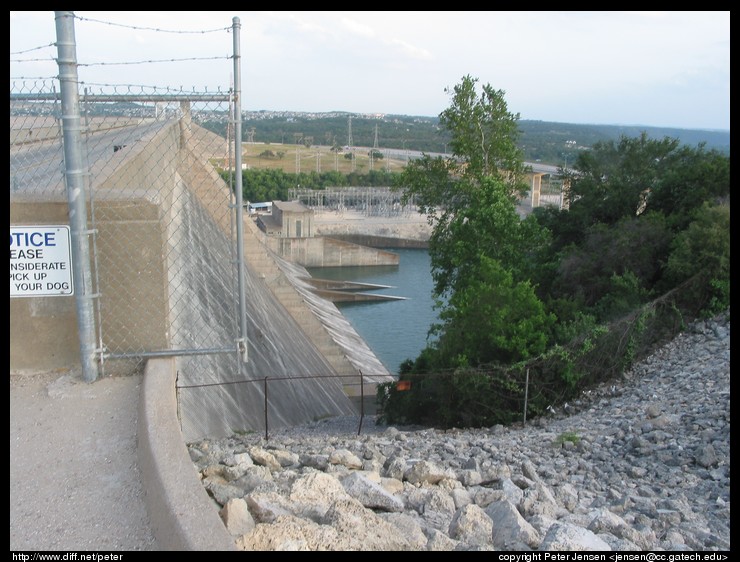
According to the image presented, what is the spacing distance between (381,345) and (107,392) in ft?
80.2

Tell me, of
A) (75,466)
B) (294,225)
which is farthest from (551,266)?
(294,225)

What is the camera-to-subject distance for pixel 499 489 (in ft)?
16.1

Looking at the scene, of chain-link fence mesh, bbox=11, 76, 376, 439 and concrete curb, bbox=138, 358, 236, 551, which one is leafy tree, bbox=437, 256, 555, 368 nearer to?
chain-link fence mesh, bbox=11, 76, 376, 439

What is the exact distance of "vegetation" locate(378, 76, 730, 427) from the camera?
37.8 feet

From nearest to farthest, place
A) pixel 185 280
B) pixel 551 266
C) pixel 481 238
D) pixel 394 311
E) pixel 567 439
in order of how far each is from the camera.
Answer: pixel 567 439
pixel 185 280
pixel 551 266
pixel 481 238
pixel 394 311

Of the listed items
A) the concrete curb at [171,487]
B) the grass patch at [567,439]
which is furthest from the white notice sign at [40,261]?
the grass patch at [567,439]

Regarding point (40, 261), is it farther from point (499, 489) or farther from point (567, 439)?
point (567, 439)

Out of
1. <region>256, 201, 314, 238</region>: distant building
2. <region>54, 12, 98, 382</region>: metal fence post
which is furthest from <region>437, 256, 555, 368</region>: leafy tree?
→ <region>256, 201, 314, 238</region>: distant building

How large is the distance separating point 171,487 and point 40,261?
7.38ft

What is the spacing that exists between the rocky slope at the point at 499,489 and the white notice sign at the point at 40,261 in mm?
1448

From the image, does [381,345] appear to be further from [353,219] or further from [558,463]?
[353,219]

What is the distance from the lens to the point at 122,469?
3.98 meters

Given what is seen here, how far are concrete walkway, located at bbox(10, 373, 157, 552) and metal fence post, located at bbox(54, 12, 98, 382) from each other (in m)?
0.31

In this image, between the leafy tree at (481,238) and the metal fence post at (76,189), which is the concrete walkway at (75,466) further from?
the leafy tree at (481,238)
